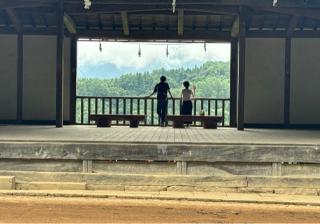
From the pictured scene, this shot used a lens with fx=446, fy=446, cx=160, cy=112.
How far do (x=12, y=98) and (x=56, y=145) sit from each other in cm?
758

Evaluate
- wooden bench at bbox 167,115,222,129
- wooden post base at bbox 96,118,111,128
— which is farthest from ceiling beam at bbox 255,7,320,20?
wooden post base at bbox 96,118,111,128

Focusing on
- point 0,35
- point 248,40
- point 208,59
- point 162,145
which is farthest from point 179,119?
point 208,59

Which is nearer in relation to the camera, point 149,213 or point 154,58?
point 149,213

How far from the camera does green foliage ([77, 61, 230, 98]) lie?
19891 millimetres

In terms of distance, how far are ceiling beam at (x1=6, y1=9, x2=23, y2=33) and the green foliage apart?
4.98 m

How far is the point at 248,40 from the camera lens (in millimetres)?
14406

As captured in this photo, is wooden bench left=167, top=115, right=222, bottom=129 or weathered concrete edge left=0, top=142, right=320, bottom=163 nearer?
weathered concrete edge left=0, top=142, right=320, bottom=163

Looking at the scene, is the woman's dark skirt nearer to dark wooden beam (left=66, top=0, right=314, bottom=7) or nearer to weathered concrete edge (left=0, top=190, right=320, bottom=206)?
dark wooden beam (left=66, top=0, right=314, bottom=7)

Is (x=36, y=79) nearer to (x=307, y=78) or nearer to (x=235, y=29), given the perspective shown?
(x=235, y=29)

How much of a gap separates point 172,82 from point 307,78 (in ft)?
32.9

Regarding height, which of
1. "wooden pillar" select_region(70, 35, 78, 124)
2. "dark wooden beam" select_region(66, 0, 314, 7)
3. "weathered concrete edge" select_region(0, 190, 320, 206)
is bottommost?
"weathered concrete edge" select_region(0, 190, 320, 206)

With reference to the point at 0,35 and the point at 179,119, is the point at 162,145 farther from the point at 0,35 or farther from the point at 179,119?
the point at 0,35

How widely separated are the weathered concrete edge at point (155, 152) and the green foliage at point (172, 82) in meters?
11.1

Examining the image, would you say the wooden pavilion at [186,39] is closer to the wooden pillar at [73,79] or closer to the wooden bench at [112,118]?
the wooden pillar at [73,79]
